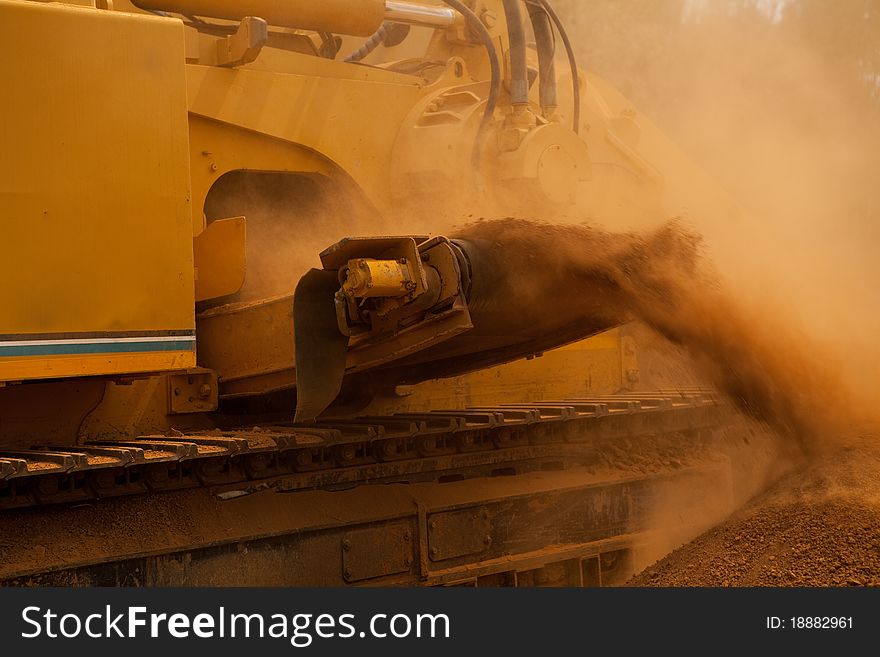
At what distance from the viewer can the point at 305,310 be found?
13.5ft

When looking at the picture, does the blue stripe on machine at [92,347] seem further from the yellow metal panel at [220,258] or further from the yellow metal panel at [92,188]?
the yellow metal panel at [220,258]

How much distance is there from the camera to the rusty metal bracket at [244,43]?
185 inches

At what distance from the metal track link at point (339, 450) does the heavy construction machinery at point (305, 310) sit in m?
0.01

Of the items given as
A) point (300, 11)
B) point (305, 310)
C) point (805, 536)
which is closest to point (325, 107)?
point (300, 11)

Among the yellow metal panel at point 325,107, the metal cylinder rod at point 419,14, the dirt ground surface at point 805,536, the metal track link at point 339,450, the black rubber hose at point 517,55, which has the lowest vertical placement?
the dirt ground surface at point 805,536

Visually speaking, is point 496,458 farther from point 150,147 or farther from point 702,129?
point 702,129

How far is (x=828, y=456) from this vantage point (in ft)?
15.8

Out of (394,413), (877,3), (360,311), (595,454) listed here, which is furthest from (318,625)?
(877,3)

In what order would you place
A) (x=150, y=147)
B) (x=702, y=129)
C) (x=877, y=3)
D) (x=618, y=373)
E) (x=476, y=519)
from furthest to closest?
(x=877, y=3) < (x=702, y=129) < (x=618, y=373) < (x=476, y=519) < (x=150, y=147)

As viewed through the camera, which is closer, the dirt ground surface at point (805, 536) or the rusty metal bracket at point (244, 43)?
the dirt ground surface at point (805, 536)

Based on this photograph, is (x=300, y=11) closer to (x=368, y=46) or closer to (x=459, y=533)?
(x=368, y=46)

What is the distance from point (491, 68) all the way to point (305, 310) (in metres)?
1.92

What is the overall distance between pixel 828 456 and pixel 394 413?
5.59 feet

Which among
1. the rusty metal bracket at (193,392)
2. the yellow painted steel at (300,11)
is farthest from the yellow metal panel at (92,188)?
the yellow painted steel at (300,11)
